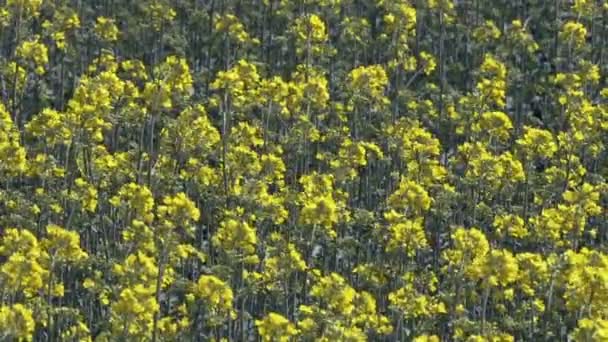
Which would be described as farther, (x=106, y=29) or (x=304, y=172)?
(x=106, y=29)

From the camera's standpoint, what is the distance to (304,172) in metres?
22.8

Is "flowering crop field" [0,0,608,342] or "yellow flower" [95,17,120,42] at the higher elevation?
"yellow flower" [95,17,120,42]

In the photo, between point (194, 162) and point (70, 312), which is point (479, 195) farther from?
point (70, 312)

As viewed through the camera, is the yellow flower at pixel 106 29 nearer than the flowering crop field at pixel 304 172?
No

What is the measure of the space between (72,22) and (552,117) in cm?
602

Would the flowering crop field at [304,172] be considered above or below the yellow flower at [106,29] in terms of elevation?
below

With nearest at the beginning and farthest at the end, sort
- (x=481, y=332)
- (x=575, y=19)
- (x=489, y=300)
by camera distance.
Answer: (x=481, y=332)
(x=489, y=300)
(x=575, y=19)

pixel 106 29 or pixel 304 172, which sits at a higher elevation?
pixel 106 29

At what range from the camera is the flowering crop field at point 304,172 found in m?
18.4

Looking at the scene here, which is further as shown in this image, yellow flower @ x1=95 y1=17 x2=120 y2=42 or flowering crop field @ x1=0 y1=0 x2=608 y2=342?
yellow flower @ x1=95 y1=17 x2=120 y2=42

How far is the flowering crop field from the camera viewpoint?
18438 millimetres

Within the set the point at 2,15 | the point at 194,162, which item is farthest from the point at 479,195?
the point at 2,15

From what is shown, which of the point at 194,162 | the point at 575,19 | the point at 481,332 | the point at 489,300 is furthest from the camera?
the point at 575,19

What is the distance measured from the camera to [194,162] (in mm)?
21734
